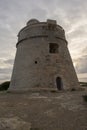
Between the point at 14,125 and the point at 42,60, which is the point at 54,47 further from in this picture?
the point at 14,125

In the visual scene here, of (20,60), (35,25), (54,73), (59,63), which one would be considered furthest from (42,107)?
(35,25)

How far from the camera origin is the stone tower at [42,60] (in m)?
17.7

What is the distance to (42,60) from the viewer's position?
1852cm

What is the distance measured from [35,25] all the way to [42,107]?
1287cm

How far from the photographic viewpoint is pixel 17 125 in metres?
7.05

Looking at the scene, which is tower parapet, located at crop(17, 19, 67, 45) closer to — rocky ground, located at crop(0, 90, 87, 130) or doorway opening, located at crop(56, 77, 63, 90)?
doorway opening, located at crop(56, 77, 63, 90)

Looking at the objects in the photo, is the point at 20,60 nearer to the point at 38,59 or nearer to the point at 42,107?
the point at 38,59

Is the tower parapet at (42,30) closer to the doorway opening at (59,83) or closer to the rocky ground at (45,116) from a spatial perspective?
the doorway opening at (59,83)

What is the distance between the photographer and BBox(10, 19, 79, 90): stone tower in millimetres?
17734

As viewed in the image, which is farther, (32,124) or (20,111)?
(20,111)

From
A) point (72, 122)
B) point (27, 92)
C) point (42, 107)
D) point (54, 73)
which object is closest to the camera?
point (72, 122)

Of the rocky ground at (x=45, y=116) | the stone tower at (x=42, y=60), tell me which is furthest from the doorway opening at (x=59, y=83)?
the rocky ground at (x=45, y=116)

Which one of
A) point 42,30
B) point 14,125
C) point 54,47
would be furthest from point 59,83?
point 14,125

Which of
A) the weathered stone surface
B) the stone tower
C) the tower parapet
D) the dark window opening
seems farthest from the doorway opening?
the weathered stone surface
